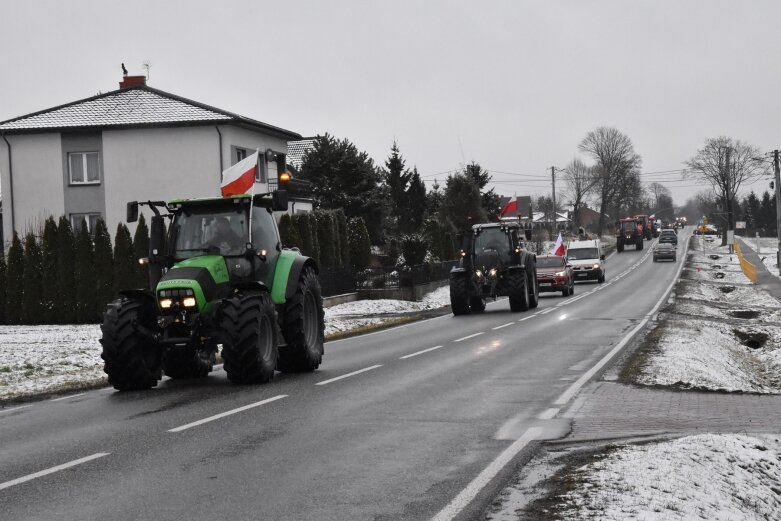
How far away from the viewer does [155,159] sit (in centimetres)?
4234

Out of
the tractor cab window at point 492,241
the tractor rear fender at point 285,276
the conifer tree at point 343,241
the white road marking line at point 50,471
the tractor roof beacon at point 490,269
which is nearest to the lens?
the white road marking line at point 50,471

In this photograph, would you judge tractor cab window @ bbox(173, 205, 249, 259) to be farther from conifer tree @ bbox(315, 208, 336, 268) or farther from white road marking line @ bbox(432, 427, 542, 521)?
conifer tree @ bbox(315, 208, 336, 268)

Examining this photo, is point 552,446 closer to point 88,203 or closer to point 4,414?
point 4,414

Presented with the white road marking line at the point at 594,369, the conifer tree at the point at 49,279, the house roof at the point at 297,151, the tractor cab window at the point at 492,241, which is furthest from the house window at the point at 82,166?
the white road marking line at the point at 594,369

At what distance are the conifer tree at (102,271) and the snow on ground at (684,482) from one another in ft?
82.0

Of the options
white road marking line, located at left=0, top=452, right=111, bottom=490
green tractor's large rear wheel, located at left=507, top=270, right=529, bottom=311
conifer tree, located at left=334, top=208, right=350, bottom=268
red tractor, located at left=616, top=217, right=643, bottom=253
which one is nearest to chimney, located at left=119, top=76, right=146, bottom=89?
conifer tree, located at left=334, top=208, right=350, bottom=268

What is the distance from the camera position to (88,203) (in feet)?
139

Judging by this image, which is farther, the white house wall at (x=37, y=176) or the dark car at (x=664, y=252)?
the dark car at (x=664, y=252)

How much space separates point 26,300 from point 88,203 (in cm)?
1249

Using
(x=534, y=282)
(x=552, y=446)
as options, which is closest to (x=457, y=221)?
(x=534, y=282)

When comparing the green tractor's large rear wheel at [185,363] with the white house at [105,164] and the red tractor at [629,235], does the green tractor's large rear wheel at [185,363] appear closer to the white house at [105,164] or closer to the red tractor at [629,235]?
the white house at [105,164]

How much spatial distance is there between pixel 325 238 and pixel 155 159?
367 inches

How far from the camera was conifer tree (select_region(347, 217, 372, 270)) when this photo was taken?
42.5 meters

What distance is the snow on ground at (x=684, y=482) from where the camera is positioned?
6051 mm
